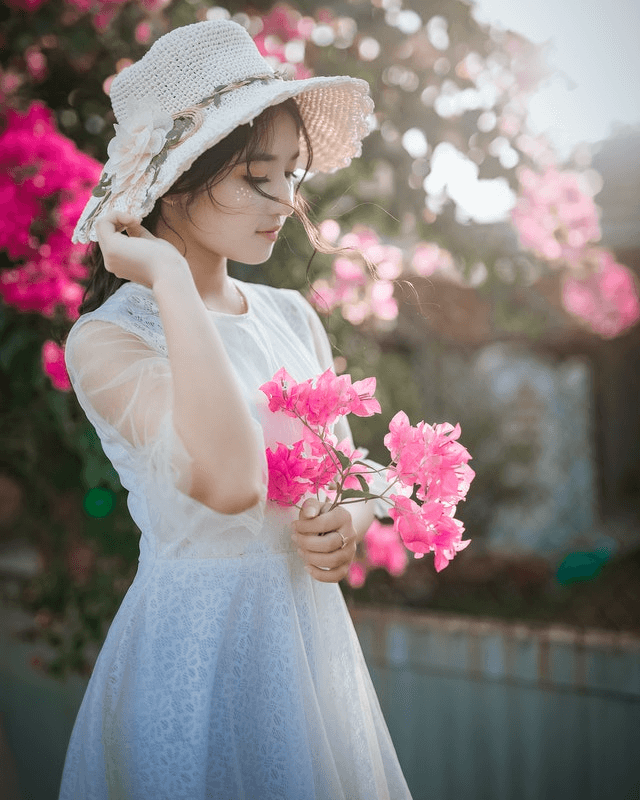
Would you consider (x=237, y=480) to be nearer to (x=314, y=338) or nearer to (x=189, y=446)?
(x=189, y=446)

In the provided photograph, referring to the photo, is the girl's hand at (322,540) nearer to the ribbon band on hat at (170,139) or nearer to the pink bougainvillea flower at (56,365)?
the ribbon band on hat at (170,139)

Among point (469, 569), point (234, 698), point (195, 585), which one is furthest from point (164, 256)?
point (469, 569)

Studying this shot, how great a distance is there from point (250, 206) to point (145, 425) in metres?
0.38

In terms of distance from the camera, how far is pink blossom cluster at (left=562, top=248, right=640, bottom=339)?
3.12 meters

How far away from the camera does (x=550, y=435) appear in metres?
4.02

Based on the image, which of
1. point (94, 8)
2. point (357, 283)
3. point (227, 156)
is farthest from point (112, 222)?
point (94, 8)

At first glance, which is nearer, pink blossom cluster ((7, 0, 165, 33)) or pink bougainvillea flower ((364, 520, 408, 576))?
pink blossom cluster ((7, 0, 165, 33))

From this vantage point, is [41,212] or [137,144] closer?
[137,144]

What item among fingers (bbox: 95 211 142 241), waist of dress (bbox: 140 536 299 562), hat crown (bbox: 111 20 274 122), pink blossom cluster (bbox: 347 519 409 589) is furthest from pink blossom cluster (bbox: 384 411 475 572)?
pink blossom cluster (bbox: 347 519 409 589)

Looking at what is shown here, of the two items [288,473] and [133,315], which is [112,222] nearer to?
[133,315]

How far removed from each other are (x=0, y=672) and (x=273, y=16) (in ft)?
8.61

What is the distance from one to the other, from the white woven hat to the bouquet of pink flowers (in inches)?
13.9

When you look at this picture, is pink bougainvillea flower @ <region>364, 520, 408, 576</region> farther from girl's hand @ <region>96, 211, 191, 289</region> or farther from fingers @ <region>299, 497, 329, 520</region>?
girl's hand @ <region>96, 211, 191, 289</region>

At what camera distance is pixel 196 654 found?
1105mm
